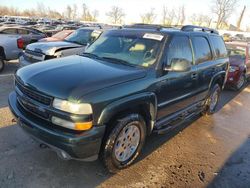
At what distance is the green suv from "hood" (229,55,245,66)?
15.1 feet

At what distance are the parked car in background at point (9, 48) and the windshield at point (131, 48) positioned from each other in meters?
5.76

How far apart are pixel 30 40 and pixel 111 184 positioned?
10699mm

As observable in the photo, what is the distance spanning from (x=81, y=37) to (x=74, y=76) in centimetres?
636

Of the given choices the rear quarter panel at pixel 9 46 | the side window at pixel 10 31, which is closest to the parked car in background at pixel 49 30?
the side window at pixel 10 31

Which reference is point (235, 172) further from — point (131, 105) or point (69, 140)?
point (69, 140)

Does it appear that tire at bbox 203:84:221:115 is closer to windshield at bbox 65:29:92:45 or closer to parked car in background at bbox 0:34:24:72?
windshield at bbox 65:29:92:45

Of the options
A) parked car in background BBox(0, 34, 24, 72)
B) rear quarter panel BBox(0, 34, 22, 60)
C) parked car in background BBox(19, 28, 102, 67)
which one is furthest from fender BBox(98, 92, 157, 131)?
rear quarter panel BBox(0, 34, 22, 60)

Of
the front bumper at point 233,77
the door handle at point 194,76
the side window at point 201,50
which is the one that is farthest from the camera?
the front bumper at point 233,77

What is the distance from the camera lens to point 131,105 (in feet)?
10.4

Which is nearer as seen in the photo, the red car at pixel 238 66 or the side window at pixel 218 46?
the side window at pixel 218 46

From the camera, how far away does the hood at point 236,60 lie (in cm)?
887

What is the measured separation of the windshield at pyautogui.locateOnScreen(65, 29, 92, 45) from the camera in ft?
29.1

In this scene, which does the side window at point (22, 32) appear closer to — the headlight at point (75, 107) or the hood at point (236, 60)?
the hood at point (236, 60)

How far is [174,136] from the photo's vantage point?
4.73 m
